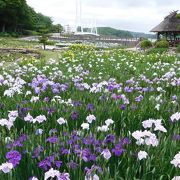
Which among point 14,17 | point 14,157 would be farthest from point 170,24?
point 14,17

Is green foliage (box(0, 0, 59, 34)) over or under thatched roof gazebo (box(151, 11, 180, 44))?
over

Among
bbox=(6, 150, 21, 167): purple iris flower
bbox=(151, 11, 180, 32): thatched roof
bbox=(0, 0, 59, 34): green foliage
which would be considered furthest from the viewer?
bbox=(0, 0, 59, 34): green foliage

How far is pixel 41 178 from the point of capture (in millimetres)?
2312

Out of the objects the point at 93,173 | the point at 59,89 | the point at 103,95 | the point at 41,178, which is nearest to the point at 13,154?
the point at 41,178

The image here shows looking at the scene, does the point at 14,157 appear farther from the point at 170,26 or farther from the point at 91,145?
the point at 170,26

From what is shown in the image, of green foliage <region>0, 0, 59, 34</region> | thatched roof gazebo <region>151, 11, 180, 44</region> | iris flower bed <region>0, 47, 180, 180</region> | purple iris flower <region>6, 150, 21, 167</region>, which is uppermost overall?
green foliage <region>0, 0, 59, 34</region>

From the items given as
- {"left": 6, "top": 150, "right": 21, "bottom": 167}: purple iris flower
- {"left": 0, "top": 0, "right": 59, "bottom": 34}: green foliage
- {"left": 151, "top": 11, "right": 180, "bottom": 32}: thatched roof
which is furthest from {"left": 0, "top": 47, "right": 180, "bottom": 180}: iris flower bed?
{"left": 0, "top": 0, "right": 59, "bottom": 34}: green foliage

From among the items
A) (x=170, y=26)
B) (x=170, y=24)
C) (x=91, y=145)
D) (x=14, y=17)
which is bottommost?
(x=91, y=145)

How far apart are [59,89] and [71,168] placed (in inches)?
126

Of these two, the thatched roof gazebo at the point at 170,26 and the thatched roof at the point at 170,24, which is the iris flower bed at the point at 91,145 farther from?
the thatched roof at the point at 170,24

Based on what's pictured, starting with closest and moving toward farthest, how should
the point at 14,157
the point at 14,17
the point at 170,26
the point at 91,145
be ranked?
the point at 14,157
the point at 91,145
the point at 170,26
the point at 14,17

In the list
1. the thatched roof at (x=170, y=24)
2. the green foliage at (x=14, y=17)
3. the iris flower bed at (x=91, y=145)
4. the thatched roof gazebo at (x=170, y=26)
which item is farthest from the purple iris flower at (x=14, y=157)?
the green foliage at (x=14, y=17)

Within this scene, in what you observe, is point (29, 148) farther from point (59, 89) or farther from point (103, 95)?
point (59, 89)

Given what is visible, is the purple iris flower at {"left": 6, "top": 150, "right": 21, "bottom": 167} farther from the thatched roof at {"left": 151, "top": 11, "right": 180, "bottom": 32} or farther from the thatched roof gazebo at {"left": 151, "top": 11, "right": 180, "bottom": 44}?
the thatched roof at {"left": 151, "top": 11, "right": 180, "bottom": 32}
